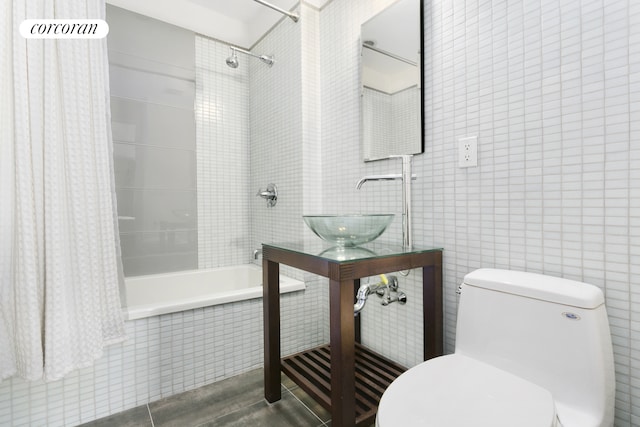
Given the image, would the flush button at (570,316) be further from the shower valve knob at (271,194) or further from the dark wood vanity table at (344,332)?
the shower valve knob at (271,194)

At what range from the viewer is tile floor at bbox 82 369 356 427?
4.33ft

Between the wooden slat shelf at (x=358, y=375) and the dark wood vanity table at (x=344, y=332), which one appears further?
the wooden slat shelf at (x=358, y=375)

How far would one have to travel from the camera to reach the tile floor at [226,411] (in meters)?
1.32

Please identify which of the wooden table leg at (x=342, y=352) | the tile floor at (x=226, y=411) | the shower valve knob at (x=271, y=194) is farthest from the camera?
the shower valve knob at (x=271, y=194)

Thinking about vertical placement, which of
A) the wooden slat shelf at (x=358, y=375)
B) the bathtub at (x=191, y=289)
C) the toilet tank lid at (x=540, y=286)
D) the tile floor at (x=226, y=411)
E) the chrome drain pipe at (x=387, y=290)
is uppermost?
the toilet tank lid at (x=540, y=286)

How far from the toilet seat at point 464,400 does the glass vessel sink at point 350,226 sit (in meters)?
0.52

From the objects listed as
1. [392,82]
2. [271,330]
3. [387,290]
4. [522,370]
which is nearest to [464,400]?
[522,370]

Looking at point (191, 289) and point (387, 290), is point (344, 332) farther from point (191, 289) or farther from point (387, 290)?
point (191, 289)

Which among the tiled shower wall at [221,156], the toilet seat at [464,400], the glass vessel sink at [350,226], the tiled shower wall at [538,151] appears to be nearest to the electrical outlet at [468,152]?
the tiled shower wall at [538,151]

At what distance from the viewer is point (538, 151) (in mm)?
1048

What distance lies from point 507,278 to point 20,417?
1.85 meters

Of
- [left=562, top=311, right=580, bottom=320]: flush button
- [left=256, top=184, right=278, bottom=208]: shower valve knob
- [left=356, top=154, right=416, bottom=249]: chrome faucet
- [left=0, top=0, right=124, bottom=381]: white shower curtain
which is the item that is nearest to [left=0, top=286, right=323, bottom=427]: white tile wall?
[left=0, top=0, right=124, bottom=381]: white shower curtain

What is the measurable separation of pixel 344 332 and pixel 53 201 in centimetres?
116

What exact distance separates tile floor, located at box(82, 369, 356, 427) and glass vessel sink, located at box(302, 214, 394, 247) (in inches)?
30.2
